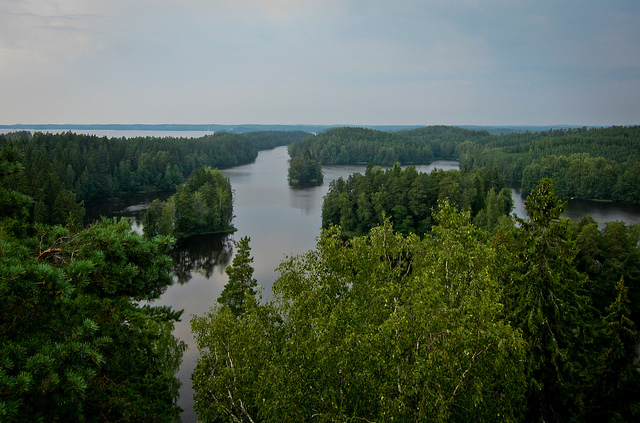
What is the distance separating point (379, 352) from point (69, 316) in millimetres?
5602

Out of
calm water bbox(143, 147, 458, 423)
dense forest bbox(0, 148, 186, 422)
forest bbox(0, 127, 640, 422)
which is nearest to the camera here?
dense forest bbox(0, 148, 186, 422)

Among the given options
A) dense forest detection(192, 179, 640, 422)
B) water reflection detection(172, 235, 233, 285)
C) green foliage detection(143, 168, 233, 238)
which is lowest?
water reflection detection(172, 235, 233, 285)

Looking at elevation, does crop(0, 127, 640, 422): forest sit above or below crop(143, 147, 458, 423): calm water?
above

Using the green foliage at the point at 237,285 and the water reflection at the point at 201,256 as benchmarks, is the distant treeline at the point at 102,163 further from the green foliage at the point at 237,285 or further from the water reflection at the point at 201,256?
the green foliage at the point at 237,285

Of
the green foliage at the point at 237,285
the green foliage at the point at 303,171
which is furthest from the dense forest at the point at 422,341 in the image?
the green foliage at the point at 303,171

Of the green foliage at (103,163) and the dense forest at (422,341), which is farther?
the green foliage at (103,163)

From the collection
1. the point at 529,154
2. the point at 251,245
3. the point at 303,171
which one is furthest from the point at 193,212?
the point at 529,154

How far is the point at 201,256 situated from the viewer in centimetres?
4144

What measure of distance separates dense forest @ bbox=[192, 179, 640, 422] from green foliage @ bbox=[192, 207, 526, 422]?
0.03 m

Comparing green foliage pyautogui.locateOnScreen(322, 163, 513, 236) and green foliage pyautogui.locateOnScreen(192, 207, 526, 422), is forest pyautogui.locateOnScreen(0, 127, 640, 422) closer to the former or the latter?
green foliage pyautogui.locateOnScreen(192, 207, 526, 422)

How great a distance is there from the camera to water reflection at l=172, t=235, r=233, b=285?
121ft

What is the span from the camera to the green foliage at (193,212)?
143 feet

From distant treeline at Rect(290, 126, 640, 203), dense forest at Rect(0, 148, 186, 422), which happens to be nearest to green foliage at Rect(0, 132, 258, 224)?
distant treeline at Rect(290, 126, 640, 203)

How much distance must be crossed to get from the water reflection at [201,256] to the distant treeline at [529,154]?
3457cm
